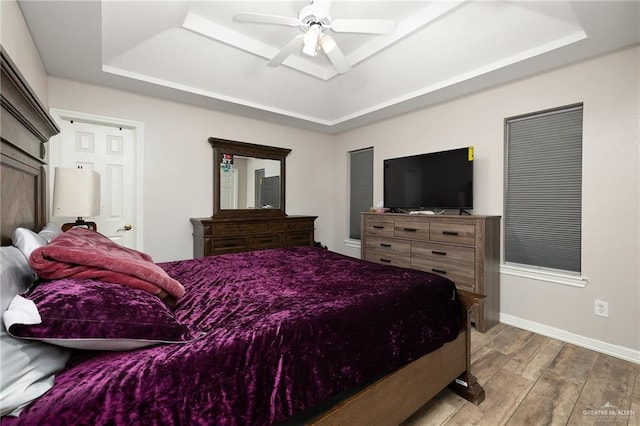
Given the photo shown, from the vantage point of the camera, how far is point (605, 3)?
192 centimetres

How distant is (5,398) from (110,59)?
10.4 ft

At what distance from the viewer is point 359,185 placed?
16.4 feet

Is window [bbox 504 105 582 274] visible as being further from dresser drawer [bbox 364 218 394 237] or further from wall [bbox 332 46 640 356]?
dresser drawer [bbox 364 218 394 237]

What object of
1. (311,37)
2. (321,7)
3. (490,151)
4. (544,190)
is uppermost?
(321,7)

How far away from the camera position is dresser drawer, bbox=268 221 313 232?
4.03 metres

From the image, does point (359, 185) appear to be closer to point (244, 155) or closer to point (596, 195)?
point (244, 155)

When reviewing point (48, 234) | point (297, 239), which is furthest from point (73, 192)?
point (297, 239)

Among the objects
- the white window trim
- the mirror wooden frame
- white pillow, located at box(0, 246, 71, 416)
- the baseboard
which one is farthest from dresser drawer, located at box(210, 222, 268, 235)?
the baseboard

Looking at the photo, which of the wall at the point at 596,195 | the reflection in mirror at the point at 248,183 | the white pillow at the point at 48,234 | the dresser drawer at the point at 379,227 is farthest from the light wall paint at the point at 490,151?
the white pillow at the point at 48,234

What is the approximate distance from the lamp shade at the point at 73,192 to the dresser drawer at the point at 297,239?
2.36 metres

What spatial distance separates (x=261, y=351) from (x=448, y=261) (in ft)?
8.47

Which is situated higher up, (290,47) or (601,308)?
(290,47)

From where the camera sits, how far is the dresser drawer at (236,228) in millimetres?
3515

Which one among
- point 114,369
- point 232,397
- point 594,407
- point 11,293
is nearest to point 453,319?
point 594,407
